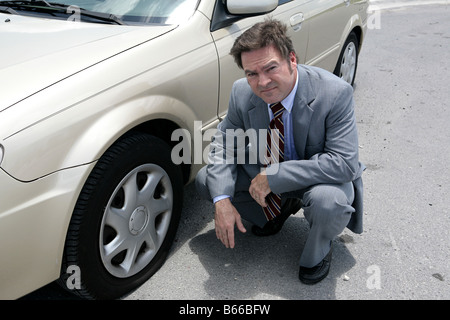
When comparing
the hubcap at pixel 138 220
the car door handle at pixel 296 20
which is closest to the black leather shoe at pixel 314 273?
the hubcap at pixel 138 220

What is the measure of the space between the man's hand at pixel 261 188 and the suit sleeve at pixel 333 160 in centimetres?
5


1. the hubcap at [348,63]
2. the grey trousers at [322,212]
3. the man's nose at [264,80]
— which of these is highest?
the man's nose at [264,80]

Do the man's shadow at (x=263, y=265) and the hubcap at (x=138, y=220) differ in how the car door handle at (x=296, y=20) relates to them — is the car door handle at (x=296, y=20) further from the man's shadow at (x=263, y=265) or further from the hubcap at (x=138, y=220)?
the hubcap at (x=138, y=220)

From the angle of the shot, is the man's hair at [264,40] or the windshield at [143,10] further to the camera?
the windshield at [143,10]

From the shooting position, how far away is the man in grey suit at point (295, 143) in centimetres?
203

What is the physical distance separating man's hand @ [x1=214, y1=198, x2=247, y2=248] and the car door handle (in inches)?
55.6

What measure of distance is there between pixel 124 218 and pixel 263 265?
784mm

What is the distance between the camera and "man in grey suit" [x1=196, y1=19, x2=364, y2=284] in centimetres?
203

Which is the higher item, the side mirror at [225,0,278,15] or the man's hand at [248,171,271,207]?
the side mirror at [225,0,278,15]

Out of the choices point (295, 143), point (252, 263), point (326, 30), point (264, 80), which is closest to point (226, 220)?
point (252, 263)

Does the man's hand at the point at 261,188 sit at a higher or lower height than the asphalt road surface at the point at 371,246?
higher

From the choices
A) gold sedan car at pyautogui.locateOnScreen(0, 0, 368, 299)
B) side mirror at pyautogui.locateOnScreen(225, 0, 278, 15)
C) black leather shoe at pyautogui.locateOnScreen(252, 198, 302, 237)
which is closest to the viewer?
gold sedan car at pyautogui.locateOnScreen(0, 0, 368, 299)

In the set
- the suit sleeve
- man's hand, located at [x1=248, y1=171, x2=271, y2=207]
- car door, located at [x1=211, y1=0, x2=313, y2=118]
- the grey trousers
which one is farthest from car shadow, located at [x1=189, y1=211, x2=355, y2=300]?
car door, located at [x1=211, y1=0, x2=313, y2=118]

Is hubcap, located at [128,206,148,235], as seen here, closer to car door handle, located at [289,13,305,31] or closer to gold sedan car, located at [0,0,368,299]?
gold sedan car, located at [0,0,368,299]
